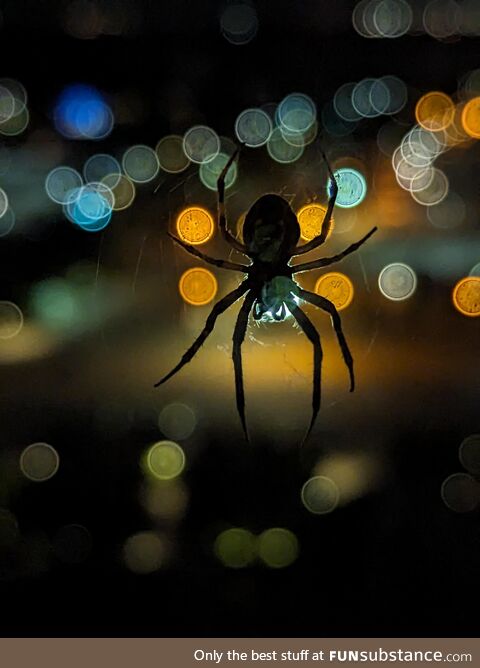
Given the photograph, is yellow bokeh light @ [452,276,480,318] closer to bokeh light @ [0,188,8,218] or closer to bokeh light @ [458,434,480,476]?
bokeh light @ [458,434,480,476]

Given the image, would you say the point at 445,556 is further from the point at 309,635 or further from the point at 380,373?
the point at 380,373

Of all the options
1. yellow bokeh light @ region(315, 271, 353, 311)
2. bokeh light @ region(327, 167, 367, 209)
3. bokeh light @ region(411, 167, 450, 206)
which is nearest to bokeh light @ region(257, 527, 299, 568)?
yellow bokeh light @ region(315, 271, 353, 311)

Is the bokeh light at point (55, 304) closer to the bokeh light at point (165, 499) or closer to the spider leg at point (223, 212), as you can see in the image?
the bokeh light at point (165, 499)

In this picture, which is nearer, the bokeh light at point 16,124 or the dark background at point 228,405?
the dark background at point 228,405

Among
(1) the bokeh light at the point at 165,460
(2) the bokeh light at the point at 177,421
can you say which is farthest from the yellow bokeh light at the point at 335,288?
→ (2) the bokeh light at the point at 177,421

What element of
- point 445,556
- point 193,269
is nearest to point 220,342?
point 193,269
